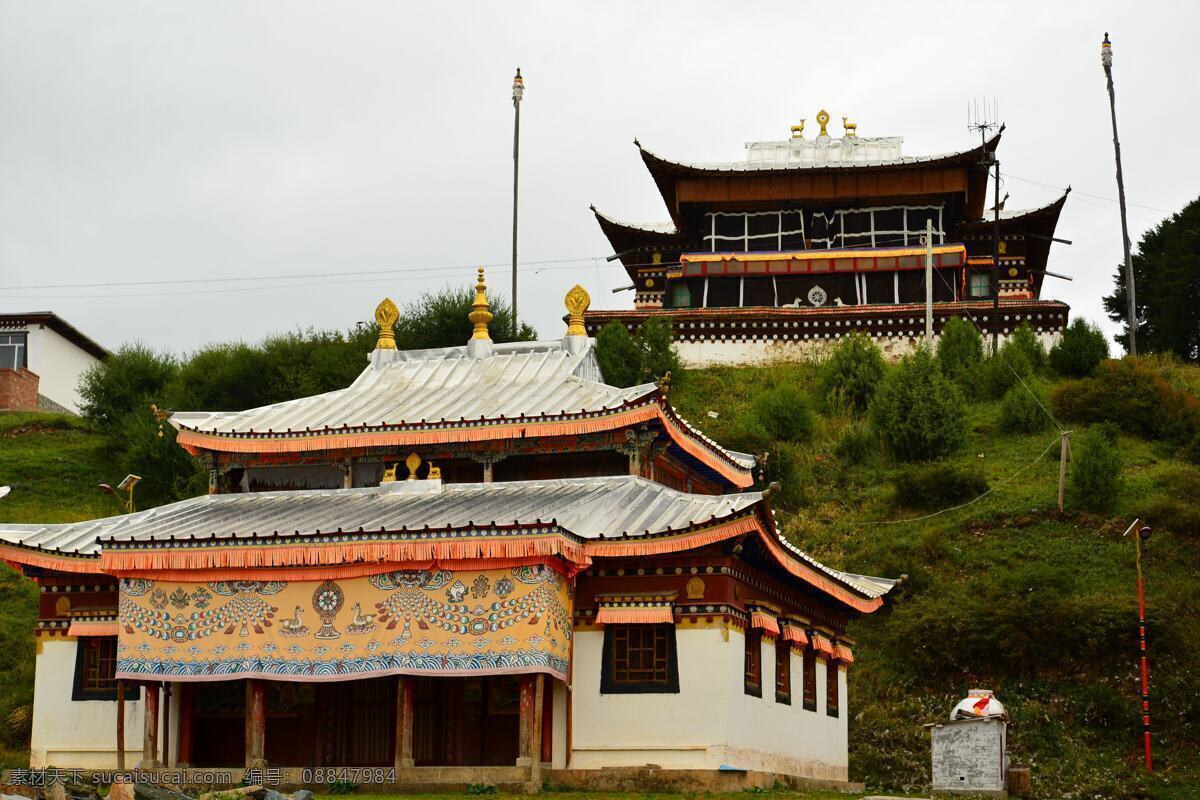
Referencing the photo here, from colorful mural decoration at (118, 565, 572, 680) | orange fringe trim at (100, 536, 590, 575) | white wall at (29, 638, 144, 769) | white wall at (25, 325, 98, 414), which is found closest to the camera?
orange fringe trim at (100, 536, 590, 575)

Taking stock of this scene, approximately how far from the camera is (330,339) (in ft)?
229

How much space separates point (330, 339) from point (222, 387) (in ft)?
17.3

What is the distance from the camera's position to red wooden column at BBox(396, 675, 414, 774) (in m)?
28.0

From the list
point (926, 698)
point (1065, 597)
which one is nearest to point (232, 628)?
point (926, 698)

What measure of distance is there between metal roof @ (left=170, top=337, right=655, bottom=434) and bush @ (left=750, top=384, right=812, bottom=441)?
68.6ft

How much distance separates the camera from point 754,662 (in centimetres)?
3002

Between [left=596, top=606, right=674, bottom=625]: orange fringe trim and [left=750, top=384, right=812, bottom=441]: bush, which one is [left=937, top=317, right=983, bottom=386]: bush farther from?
[left=596, top=606, right=674, bottom=625]: orange fringe trim

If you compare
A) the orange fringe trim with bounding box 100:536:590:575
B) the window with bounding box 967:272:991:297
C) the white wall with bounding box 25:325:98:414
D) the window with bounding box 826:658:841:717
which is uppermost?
the window with bounding box 967:272:991:297

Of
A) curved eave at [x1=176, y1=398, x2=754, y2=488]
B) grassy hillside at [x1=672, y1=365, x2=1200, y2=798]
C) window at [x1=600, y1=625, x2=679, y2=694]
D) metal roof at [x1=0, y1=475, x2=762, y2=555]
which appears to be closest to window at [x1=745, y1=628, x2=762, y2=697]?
window at [x1=600, y1=625, x2=679, y2=694]

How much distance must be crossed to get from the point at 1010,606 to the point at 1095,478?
859cm

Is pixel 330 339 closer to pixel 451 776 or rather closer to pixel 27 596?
pixel 27 596

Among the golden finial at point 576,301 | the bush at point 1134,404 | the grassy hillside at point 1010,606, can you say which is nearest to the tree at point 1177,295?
the bush at point 1134,404

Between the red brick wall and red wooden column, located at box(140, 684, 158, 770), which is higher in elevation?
the red brick wall

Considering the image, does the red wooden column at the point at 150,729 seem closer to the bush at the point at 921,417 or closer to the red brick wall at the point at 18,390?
the bush at the point at 921,417
